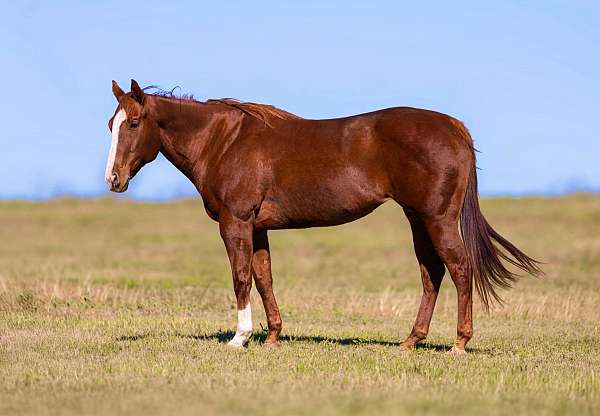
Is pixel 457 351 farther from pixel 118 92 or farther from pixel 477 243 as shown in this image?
pixel 118 92

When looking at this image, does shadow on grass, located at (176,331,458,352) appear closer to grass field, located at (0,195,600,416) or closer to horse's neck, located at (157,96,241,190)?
grass field, located at (0,195,600,416)

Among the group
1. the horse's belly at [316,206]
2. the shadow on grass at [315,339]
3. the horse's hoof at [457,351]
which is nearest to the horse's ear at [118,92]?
the horse's belly at [316,206]

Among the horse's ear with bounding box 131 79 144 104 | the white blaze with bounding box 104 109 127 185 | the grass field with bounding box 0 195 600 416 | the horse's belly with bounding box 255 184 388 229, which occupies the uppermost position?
the horse's ear with bounding box 131 79 144 104

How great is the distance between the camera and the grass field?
716 centimetres

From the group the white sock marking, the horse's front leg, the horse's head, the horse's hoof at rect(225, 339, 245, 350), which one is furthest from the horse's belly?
the horse's head

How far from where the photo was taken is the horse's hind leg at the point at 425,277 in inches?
398

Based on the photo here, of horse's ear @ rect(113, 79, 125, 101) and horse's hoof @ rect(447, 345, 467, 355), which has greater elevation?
horse's ear @ rect(113, 79, 125, 101)

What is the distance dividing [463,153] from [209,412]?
423cm

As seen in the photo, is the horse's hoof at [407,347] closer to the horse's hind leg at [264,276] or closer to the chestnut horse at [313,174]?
the chestnut horse at [313,174]

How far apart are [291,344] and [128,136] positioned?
9.87ft

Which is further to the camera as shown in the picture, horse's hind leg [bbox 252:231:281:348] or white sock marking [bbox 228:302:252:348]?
horse's hind leg [bbox 252:231:281:348]

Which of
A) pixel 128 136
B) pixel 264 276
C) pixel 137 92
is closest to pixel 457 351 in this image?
pixel 264 276

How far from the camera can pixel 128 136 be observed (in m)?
10.1

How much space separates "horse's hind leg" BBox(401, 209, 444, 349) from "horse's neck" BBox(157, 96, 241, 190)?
2342 mm
